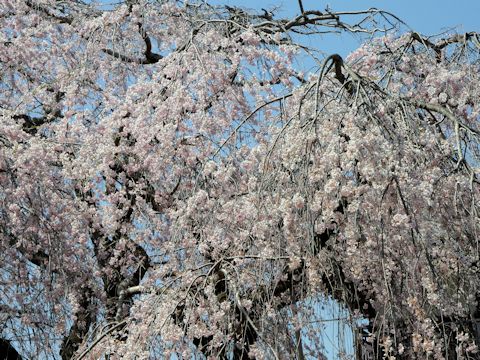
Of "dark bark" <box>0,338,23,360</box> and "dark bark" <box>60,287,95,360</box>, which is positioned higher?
"dark bark" <box>60,287,95,360</box>

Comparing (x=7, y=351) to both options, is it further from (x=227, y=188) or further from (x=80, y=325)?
(x=227, y=188)

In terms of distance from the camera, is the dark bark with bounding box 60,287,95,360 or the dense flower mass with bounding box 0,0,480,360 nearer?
the dense flower mass with bounding box 0,0,480,360

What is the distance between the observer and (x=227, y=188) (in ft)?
16.4

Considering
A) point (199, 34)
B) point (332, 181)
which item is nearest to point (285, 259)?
point (332, 181)

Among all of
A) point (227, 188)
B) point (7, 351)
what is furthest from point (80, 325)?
point (227, 188)

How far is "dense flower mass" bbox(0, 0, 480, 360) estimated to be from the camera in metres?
3.90

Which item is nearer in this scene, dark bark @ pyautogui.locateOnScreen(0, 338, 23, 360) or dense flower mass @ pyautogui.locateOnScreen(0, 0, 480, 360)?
dense flower mass @ pyautogui.locateOnScreen(0, 0, 480, 360)

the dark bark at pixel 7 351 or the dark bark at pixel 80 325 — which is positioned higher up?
the dark bark at pixel 80 325

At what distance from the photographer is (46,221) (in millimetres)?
5156

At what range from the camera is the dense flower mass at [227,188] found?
3898mm

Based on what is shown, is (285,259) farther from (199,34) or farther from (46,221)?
(199,34)

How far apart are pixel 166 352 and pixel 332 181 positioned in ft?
4.10

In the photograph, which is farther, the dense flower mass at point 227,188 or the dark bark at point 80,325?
the dark bark at point 80,325

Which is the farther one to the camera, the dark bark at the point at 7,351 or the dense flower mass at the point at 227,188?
the dark bark at the point at 7,351
